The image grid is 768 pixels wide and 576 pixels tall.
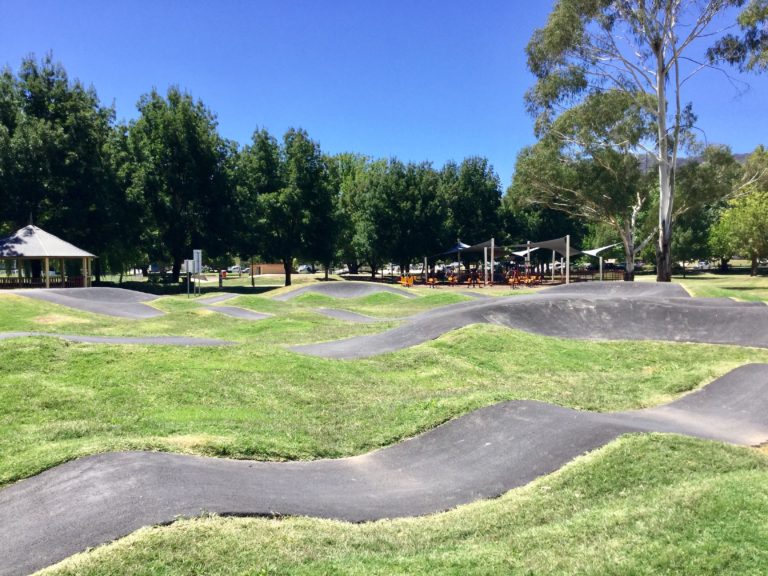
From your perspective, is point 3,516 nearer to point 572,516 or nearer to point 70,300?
point 572,516

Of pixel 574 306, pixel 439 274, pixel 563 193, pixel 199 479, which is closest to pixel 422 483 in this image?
pixel 199 479

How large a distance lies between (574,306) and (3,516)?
1822 centimetres

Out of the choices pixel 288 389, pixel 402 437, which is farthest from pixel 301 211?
pixel 402 437

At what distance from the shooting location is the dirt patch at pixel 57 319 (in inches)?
770

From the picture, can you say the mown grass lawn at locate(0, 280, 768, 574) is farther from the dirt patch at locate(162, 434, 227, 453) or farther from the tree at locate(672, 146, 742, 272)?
the tree at locate(672, 146, 742, 272)

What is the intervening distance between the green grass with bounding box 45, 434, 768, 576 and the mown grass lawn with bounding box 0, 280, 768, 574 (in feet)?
0.06

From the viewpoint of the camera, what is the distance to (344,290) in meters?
33.2

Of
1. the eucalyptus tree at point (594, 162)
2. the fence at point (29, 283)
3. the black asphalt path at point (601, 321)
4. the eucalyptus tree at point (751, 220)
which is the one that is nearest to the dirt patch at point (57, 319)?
the black asphalt path at point (601, 321)

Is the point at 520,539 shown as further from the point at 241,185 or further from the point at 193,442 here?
the point at 241,185

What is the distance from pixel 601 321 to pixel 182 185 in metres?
33.8

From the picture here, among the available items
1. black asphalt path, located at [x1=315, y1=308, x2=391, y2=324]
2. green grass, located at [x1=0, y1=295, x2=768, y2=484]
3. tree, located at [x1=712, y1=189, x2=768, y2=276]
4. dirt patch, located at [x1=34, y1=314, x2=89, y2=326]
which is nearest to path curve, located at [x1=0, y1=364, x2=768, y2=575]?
green grass, located at [x1=0, y1=295, x2=768, y2=484]

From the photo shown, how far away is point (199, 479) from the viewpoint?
5.43 m

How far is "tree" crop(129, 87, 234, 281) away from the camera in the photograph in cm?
4119

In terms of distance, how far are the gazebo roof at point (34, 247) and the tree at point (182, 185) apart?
30.5ft
